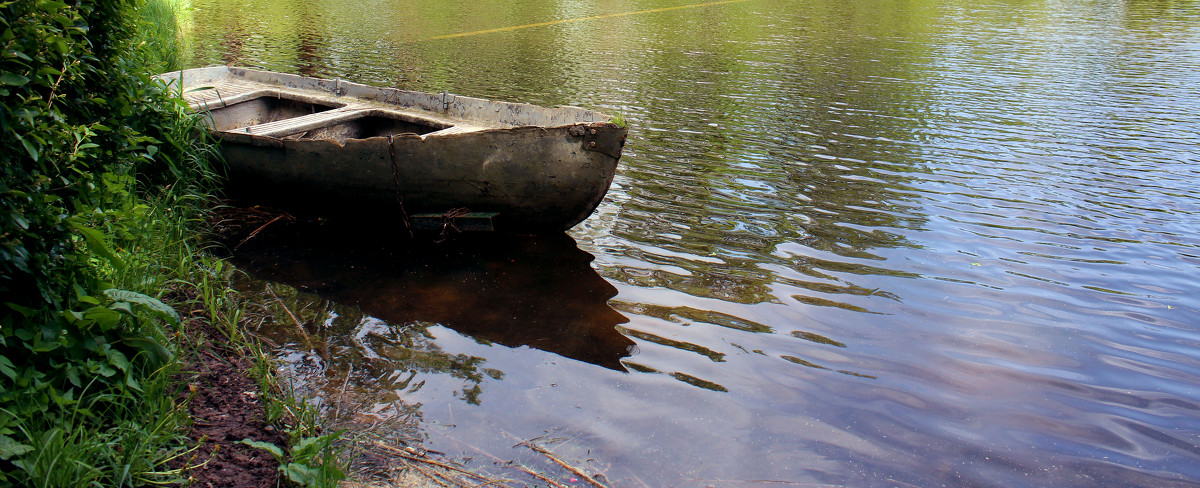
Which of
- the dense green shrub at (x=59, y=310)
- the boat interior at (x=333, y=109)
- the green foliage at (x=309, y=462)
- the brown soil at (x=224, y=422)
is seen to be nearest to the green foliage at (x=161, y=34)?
the boat interior at (x=333, y=109)

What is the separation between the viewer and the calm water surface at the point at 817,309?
325cm

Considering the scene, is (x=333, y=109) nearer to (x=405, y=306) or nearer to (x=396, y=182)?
(x=396, y=182)

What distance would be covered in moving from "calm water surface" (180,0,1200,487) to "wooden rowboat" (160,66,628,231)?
0.94ft

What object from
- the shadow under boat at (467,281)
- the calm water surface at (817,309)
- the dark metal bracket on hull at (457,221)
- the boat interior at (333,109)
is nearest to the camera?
the calm water surface at (817,309)

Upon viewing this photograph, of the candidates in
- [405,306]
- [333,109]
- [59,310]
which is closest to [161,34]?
[333,109]

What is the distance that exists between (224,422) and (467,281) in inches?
83.8

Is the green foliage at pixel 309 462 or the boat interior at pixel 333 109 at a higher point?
the boat interior at pixel 333 109

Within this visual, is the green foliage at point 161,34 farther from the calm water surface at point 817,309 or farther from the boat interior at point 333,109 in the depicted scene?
the calm water surface at point 817,309

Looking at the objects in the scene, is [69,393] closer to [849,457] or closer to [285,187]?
[849,457]

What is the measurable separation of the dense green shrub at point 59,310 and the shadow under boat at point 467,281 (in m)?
1.65

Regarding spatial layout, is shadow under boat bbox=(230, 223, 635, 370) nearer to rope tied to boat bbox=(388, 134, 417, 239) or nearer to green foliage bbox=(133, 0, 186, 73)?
rope tied to boat bbox=(388, 134, 417, 239)

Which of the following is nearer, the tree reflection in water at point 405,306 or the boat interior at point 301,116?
the tree reflection in water at point 405,306

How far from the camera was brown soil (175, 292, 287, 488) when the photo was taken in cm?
258

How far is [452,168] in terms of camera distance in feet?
17.2
